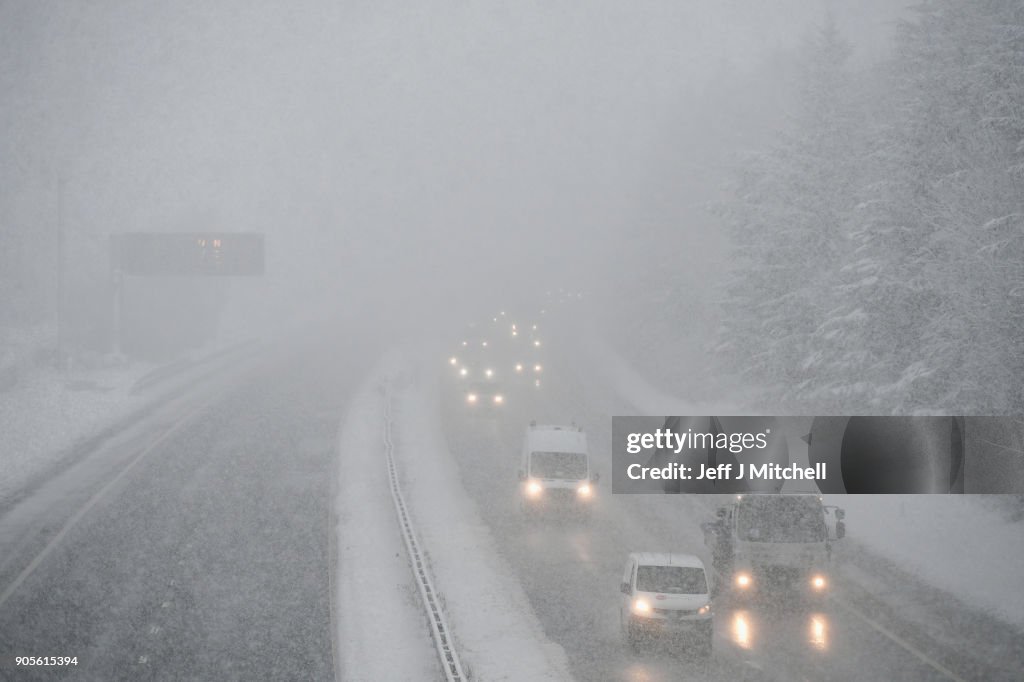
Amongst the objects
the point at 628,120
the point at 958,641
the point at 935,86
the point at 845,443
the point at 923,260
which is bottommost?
the point at 958,641

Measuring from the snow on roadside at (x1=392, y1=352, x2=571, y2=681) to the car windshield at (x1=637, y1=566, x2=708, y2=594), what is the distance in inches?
77.8

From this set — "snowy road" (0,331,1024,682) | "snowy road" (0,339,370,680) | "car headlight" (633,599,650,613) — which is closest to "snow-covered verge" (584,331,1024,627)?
"snowy road" (0,331,1024,682)

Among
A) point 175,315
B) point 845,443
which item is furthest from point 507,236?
point 845,443

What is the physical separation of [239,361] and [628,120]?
12395 cm

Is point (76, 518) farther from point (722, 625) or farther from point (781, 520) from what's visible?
point (781, 520)

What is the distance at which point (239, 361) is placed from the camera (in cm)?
6203

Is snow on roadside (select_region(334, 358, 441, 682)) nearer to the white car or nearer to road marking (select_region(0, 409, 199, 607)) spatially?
the white car

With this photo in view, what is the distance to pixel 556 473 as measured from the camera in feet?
82.2

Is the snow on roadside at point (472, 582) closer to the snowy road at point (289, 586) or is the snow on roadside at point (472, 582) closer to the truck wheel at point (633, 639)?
the snowy road at point (289, 586)

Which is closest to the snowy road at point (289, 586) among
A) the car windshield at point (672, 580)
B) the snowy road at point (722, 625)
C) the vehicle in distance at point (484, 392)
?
the snowy road at point (722, 625)

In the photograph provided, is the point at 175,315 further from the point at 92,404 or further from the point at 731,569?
the point at 731,569

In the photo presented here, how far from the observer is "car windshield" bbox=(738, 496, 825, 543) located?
60.1ft

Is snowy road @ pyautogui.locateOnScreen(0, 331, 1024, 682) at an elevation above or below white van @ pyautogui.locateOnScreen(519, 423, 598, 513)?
below

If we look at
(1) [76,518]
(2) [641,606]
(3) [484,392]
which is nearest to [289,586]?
(2) [641,606]
